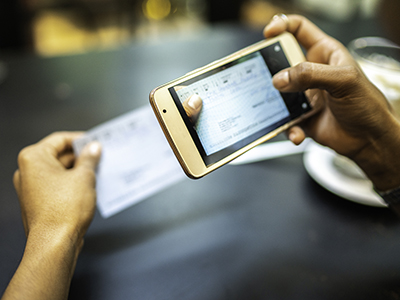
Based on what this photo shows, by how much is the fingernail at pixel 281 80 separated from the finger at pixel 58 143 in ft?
1.30

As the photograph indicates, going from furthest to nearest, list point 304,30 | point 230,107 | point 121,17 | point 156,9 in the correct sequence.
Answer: point 156,9 → point 121,17 → point 304,30 → point 230,107

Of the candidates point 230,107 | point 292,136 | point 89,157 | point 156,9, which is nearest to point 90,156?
point 89,157

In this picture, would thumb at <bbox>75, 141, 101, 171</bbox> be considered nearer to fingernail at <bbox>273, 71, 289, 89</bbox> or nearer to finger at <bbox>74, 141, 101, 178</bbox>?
finger at <bbox>74, 141, 101, 178</bbox>

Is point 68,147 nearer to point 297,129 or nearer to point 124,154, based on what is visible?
point 124,154

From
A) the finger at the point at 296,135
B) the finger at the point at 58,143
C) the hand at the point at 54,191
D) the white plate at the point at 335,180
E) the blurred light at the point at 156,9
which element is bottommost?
the white plate at the point at 335,180

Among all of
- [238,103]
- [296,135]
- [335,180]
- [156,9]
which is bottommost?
[335,180]

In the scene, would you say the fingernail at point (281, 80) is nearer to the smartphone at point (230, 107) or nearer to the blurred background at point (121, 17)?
the smartphone at point (230, 107)

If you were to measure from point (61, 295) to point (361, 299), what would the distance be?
0.41 meters

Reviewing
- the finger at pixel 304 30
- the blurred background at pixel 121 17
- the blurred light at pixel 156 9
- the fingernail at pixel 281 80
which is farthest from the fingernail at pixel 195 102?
the blurred light at pixel 156 9

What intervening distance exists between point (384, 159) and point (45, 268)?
1.81 ft

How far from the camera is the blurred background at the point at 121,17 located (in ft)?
6.40

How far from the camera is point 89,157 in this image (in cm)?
55

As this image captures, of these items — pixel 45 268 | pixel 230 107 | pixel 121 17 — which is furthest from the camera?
pixel 121 17

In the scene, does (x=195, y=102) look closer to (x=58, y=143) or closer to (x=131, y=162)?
(x=131, y=162)
